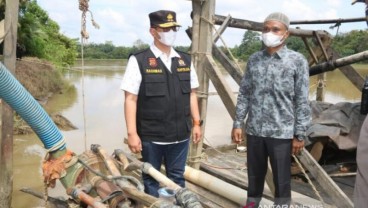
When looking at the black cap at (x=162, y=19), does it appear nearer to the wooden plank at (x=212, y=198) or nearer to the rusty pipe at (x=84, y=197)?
the rusty pipe at (x=84, y=197)

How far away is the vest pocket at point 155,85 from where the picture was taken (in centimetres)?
265

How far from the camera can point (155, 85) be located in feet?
8.74

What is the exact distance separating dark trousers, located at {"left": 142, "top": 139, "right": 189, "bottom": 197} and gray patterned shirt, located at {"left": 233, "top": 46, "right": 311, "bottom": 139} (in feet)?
1.89

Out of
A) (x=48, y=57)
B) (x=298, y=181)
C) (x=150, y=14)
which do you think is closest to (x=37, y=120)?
(x=150, y=14)

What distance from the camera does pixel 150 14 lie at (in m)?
2.71

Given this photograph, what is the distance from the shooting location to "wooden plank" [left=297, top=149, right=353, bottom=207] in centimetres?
264

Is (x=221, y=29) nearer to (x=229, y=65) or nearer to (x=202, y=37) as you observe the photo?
(x=202, y=37)

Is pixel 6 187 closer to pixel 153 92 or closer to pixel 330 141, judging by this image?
pixel 153 92

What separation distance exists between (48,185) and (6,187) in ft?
5.55

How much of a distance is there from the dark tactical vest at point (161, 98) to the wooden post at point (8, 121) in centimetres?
184

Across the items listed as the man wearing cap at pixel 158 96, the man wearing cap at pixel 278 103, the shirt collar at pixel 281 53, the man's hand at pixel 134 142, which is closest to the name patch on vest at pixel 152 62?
the man wearing cap at pixel 158 96

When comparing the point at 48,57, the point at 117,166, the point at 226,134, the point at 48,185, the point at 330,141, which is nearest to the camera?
the point at 48,185

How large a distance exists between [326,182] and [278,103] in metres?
0.67

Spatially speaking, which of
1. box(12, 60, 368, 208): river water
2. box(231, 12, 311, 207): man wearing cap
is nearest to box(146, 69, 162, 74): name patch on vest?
box(231, 12, 311, 207): man wearing cap
